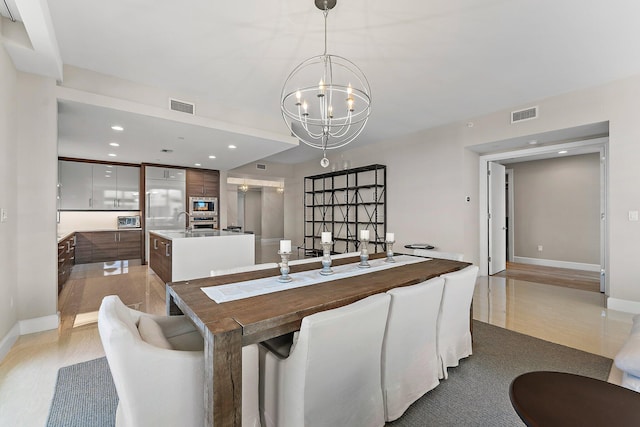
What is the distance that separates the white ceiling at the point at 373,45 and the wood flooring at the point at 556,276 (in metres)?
3.08

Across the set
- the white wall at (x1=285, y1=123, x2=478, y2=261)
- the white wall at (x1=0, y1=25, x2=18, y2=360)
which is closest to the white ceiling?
the white wall at (x1=0, y1=25, x2=18, y2=360)

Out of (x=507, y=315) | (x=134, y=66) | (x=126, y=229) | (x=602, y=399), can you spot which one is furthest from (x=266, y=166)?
(x=602, y=399)

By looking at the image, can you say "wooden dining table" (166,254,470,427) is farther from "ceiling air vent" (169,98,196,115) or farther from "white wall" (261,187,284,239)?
"white wall" (261,187,284,239)

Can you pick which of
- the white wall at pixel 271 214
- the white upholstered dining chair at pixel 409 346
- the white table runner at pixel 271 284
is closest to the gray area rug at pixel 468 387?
the white upholstered dining chair at pixel 409 346

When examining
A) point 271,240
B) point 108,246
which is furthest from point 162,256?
point 271,240

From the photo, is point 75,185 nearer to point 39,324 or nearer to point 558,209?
point 39,324

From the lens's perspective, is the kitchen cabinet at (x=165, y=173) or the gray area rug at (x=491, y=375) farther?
the kitchen cabinet at (x=165, y=173)

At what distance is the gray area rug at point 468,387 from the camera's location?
5.32 feet

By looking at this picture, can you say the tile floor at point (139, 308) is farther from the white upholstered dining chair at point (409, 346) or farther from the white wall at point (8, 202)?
the white upholstered dining chair at point (409, 346)

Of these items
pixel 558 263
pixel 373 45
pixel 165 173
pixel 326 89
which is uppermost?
pixel 373 45

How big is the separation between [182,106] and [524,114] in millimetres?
4907

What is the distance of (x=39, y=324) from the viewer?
283cm

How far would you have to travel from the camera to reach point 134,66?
3076 millimetres

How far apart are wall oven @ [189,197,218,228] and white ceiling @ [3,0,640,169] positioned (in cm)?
321
